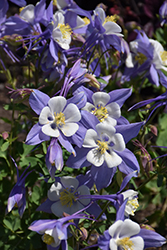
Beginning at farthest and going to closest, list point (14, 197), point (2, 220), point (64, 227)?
point (2, 220), point (14, 197), point (64, 227)

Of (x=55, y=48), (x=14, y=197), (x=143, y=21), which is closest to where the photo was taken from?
(x=14, y=197)

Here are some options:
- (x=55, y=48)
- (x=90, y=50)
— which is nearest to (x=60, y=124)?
(x=55, y=48)

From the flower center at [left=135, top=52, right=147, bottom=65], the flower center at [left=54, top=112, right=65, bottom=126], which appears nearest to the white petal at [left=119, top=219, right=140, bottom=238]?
the flower center at [left=54, top=112, right=65, bottom=126]

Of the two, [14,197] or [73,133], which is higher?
[73,133]

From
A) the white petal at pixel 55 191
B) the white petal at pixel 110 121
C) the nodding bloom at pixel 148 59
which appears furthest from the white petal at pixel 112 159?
the nodding bloom at pixel 148 59

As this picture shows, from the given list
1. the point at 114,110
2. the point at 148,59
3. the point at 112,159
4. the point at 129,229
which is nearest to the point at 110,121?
the point at 114,110

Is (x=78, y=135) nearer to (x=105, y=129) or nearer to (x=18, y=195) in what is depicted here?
(x=105, y=129)

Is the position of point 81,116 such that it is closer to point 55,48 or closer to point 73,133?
point 73,133
